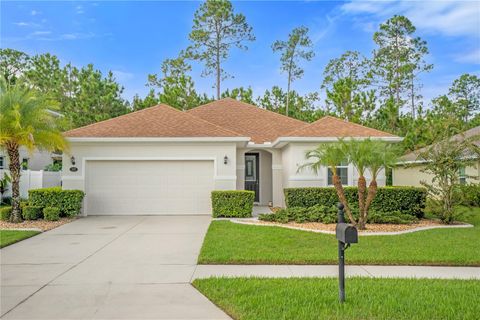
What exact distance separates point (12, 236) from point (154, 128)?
6791 mm

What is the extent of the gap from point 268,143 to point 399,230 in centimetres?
791

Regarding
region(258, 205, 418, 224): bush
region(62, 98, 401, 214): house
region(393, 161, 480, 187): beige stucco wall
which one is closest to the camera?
region(258, 205, 418, 224): bush

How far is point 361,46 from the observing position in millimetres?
37375

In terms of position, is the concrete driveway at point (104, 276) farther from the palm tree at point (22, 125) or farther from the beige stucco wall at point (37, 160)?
the beige stucco wall at point (37, 160)

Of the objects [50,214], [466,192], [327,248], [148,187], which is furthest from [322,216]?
[50,214]

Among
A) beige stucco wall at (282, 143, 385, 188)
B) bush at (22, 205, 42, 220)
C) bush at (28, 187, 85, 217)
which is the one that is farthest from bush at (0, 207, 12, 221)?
beige stucco wall at (282, 143, 385, 188)

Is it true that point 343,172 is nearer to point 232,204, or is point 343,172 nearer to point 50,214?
point 232,204

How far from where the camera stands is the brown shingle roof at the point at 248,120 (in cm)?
1991

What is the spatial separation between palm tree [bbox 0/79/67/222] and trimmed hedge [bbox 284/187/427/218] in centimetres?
851

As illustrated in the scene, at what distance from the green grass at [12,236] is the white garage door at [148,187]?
4.20 m

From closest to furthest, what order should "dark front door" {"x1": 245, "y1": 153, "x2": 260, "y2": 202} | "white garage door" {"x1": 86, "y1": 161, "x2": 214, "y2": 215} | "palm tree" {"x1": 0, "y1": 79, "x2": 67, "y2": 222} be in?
"palm tree" {"x1": 0, "y1": 79, "x2": 67, "y2": 222}, "white garage door" {"x1": 86, "y1": 161, "x2": 214, "y2": 215}, "dark front door" {"x1": 245, "y1": 153, "x2": 260, "y2": 202}

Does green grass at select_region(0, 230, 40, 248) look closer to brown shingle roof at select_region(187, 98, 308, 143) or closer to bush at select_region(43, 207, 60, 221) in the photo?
bush at select_region(43, 207, 60, 221)

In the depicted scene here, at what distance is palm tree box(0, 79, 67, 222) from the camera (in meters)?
12.8

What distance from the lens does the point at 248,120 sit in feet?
70.6
